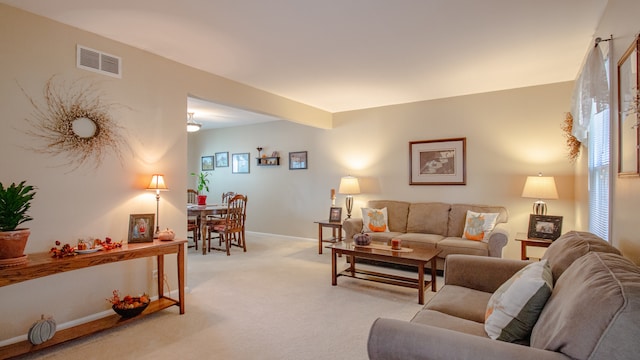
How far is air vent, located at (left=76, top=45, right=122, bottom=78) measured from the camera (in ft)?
9.25

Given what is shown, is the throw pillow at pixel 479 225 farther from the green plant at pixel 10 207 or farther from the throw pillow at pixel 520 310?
the green plant at pixel 10 207

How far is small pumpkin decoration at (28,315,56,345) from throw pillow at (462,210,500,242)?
14.4 ft

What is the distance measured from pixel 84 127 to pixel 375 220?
3.75 meters

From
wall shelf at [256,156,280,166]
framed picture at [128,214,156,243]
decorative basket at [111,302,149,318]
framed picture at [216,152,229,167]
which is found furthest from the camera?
framed picture at [216,152,229,167]

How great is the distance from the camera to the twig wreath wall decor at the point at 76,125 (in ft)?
8.61

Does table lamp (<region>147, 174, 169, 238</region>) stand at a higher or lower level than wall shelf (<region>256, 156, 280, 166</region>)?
lower

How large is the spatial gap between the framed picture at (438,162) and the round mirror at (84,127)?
4291mm

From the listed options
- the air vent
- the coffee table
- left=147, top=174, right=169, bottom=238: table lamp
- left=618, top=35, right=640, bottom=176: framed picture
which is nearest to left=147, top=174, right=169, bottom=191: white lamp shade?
left=147, top=174, right=169, bottom=238: table lamp

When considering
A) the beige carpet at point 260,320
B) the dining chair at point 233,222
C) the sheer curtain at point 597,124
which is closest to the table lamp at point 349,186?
the beige carpet at point 260,320

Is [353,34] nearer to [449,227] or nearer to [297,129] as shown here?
[449,227]

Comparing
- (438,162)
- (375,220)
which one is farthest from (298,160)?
(438,162)

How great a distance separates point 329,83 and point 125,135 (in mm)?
2491

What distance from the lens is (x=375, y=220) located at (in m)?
5.00

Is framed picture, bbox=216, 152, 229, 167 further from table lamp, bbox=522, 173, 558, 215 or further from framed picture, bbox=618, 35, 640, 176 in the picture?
framed picture, bbox=618, 35, 640, 176
